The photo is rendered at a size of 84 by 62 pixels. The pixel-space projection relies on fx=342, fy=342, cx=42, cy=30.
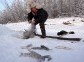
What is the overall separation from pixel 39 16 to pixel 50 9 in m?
6.69

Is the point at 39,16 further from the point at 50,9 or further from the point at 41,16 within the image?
the point at 50,9

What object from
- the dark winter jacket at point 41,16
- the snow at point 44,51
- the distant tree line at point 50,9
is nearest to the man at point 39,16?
the dark winter jacket at point 41,16

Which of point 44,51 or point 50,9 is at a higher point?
point 44,51

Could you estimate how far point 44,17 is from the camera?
9312 mm

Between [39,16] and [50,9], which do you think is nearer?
[39,16]

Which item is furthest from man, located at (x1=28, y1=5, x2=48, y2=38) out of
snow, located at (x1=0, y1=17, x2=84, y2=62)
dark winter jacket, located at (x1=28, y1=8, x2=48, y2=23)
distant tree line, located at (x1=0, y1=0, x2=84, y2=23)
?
distant tree line, located at (x1=0, y1=0, x2=84, y2=23)

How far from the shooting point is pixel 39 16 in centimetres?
935

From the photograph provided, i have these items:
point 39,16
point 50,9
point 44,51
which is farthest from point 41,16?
point 50,9

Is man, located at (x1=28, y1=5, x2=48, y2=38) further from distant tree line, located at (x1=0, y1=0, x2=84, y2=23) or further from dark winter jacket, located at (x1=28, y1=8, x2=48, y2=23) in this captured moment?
distant tree line, located at (x1=0, y1=0, x2=84, y2=23)

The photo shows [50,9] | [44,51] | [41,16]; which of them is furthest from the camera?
[50,9]

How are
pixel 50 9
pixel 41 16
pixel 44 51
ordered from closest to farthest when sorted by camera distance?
pixel 44 51, pixel 41 16, pixel 50 9

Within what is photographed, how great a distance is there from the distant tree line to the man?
5.86 metres

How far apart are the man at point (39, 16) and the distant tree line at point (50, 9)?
586cm

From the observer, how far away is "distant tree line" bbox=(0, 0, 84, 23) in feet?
51.2
